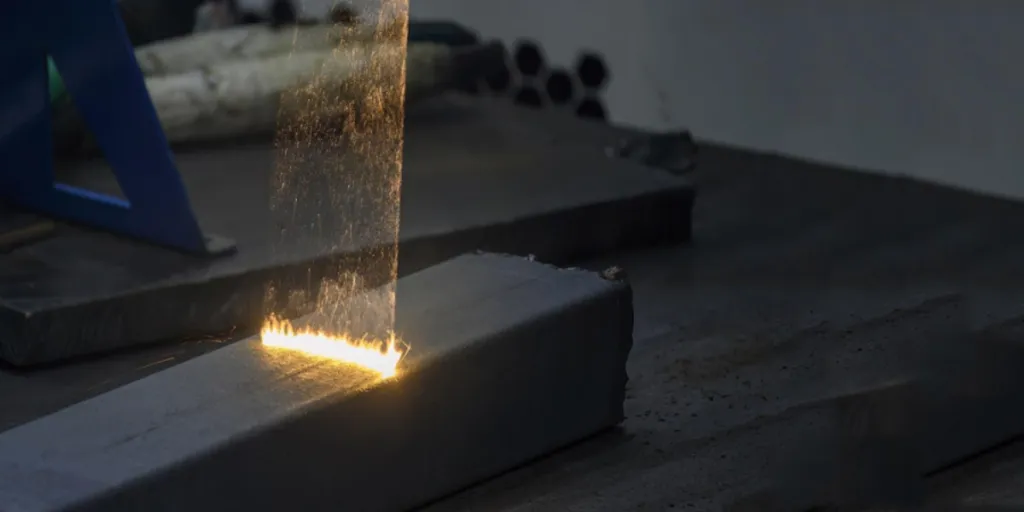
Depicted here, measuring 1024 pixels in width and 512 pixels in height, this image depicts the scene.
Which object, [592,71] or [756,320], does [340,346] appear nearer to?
[756,320]

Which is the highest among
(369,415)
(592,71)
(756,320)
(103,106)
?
(103,106)

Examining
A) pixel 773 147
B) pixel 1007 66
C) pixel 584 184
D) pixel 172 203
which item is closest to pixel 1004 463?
pixel 584 184

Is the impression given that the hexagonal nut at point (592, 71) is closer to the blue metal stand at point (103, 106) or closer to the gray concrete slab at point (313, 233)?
the gray concrete slab at point (313, 233)

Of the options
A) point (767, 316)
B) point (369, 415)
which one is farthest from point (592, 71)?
point (369, 415)

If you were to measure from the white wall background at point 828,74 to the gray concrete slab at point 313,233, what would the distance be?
0.59 metres

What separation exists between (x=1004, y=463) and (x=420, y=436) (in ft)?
2.67

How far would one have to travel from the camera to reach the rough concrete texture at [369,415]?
1307 mm

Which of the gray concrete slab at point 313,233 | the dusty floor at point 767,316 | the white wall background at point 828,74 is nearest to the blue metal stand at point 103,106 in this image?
the gray concrete slab at point 313,233

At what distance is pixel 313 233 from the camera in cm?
229

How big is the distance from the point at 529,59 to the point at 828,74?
0.98 meters

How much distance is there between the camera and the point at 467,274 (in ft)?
5.78

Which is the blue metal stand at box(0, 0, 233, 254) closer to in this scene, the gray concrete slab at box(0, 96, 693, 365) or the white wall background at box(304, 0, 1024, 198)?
the gray concrete slab at box(0, 96, 693, 365)

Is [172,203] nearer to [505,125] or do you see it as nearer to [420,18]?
[505,125]

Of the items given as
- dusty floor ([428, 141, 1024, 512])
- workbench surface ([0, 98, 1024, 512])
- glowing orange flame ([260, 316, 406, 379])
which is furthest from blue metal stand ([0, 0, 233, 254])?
dusty floor ([428, 141, 1024, 512])
